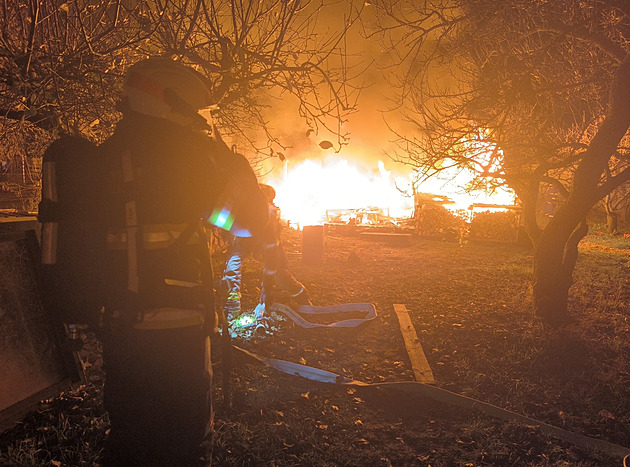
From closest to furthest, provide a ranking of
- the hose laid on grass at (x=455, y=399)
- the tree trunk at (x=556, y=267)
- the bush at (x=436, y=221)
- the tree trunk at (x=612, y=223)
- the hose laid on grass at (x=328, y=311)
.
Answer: the hose laid on grass at (x=455, y=399) < the hose laid on grass at (x=328, y=311) < the tree trunk at (x=556, y=267) < the bush at (x=436, y=221) < the tree trunk at (x=612, y=223)

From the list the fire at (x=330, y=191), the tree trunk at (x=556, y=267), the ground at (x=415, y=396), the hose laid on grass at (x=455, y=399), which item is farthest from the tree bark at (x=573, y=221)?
the fire at (x=330, y=191)

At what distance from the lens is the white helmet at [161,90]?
78.1 inches

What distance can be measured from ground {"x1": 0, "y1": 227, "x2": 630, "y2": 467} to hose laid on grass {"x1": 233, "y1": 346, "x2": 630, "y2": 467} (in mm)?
55

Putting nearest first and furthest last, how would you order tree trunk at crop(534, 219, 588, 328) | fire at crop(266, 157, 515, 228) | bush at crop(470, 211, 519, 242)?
tree trunk at crop(534, 219, 588, 328)
bush at crop(470, 211, 519, 242)
fire at crop(266, 157, 515, 228)

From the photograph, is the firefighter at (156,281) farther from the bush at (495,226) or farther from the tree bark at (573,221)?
the bush at (495,226)

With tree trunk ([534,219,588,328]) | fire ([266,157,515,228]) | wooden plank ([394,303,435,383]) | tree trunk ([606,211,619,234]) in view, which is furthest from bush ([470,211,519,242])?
wooden plank ([394,303,435,383])

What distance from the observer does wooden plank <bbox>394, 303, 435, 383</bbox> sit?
4.57 m

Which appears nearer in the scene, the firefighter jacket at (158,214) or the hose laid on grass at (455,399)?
the firefighter jacket at (158,214)

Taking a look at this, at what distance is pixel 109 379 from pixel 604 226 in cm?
2774

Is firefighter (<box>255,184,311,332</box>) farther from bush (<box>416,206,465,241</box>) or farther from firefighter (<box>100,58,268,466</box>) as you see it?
bush (<box>416,206,465,241</box>)

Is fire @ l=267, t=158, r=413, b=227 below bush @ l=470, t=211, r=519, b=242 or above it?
above

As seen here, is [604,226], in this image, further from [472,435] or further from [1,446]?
[1,446]

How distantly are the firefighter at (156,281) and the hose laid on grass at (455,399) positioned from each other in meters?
2.44

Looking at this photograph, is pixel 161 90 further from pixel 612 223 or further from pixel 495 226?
pixel 612 223
